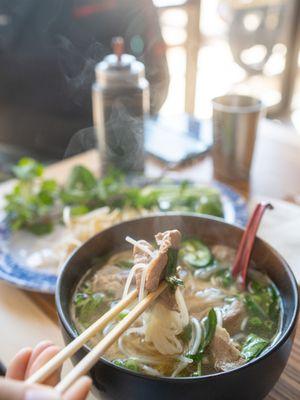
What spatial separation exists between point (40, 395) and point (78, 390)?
0.07 meters

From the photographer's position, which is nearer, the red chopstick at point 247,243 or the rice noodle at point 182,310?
the rice noodle at point 182,310

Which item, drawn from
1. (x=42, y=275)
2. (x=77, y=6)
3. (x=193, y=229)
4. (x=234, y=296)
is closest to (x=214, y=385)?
(x=234, y=296)

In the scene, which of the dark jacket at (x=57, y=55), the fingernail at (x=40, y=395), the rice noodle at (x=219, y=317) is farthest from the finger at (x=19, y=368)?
the dark jacket at (x=57, y=55)

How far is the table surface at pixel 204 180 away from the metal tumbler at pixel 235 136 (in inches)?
2.7

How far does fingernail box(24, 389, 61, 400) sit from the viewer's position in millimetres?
542

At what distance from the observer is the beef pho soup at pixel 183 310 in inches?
35.6

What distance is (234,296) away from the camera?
3.76ft

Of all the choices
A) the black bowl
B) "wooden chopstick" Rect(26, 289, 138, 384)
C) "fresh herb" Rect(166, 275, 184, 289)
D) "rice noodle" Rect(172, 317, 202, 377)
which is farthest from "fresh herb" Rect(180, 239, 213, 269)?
"wooden chopstick" Rect(26, 289, 138, 384)

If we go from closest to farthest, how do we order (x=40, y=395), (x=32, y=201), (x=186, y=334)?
(x=40, y=395) → (x=186, y=334) → (x=32, y=201)

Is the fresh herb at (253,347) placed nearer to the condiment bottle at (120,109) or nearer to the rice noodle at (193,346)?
the rice noodle at (193,346)

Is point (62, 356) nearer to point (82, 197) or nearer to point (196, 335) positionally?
point (196, 335)

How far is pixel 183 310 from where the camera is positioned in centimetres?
98

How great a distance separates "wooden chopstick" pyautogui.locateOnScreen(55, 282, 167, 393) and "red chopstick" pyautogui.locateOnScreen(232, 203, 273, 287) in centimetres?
32

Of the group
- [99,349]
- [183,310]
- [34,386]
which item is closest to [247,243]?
[183,310]
